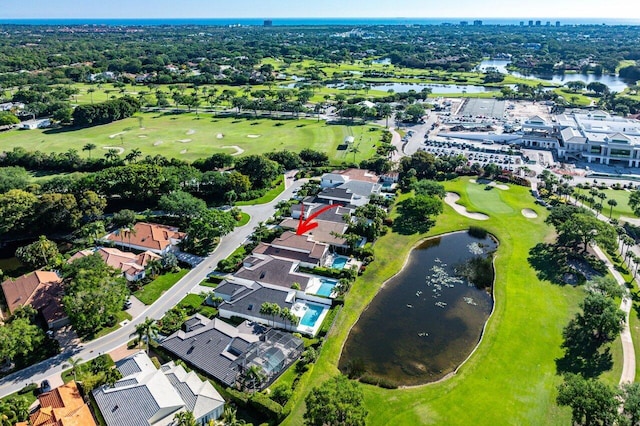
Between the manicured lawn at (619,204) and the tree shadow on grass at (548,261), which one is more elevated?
the manicured lawn at (619,204)

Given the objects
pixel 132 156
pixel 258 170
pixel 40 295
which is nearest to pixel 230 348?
pixel 40 295

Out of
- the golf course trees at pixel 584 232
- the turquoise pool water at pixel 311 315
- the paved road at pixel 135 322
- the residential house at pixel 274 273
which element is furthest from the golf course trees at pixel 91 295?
the golf course trees at pixel 584 232

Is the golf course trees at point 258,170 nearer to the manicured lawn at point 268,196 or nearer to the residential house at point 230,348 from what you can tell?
the manicured lawn at point 268,196

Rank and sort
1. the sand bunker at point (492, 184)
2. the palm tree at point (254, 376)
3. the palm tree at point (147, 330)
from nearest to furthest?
the palm tree at point (254, 376) → the palm tree at point (147, 330) → the sand bunker at point (492, 184)

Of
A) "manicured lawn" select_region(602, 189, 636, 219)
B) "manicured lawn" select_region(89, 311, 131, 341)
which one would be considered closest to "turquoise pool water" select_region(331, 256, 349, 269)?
"manicured lawn" select_region(89, 311, 131, 341)

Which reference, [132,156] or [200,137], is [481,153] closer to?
[200,137]

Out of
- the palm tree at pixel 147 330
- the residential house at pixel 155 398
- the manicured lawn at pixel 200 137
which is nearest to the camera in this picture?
the residential house at pixel 155 398

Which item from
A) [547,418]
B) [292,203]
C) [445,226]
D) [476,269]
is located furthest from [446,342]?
[292,203]
